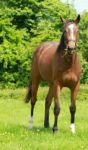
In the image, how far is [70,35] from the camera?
11789 mm

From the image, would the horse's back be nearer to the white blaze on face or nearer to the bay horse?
the bay horse

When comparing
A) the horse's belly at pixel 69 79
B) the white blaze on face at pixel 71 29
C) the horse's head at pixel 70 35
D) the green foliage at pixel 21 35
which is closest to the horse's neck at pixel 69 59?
the horse's belly at pixel 69 79

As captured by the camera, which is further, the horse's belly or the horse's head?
the horse's belly

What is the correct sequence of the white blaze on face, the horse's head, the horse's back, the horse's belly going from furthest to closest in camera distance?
the horse's back < the horse's belly < the white blaze on face < the horse's head

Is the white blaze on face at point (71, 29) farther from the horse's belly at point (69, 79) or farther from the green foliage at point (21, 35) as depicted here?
the green foliage at point (21, 35)

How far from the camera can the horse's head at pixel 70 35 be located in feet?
37.9

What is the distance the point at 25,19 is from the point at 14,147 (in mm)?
36714

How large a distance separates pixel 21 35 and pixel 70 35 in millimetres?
33263

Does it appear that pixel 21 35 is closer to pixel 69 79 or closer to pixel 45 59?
pixel 45 59

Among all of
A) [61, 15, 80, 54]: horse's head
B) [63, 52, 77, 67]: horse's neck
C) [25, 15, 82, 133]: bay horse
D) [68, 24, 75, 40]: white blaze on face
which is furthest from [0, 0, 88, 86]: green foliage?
[68, 24, 75, 40]: white blaze on face

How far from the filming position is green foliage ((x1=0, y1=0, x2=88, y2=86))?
44.9 m

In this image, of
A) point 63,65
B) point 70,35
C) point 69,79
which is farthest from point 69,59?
point 70,35

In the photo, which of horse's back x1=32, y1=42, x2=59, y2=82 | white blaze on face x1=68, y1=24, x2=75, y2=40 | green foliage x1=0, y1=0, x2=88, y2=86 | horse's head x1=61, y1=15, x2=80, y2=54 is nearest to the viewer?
horse's head x1=61, y1=15, x2=80, y2=54

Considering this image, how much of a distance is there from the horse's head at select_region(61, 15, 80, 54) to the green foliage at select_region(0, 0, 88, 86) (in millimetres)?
32132
